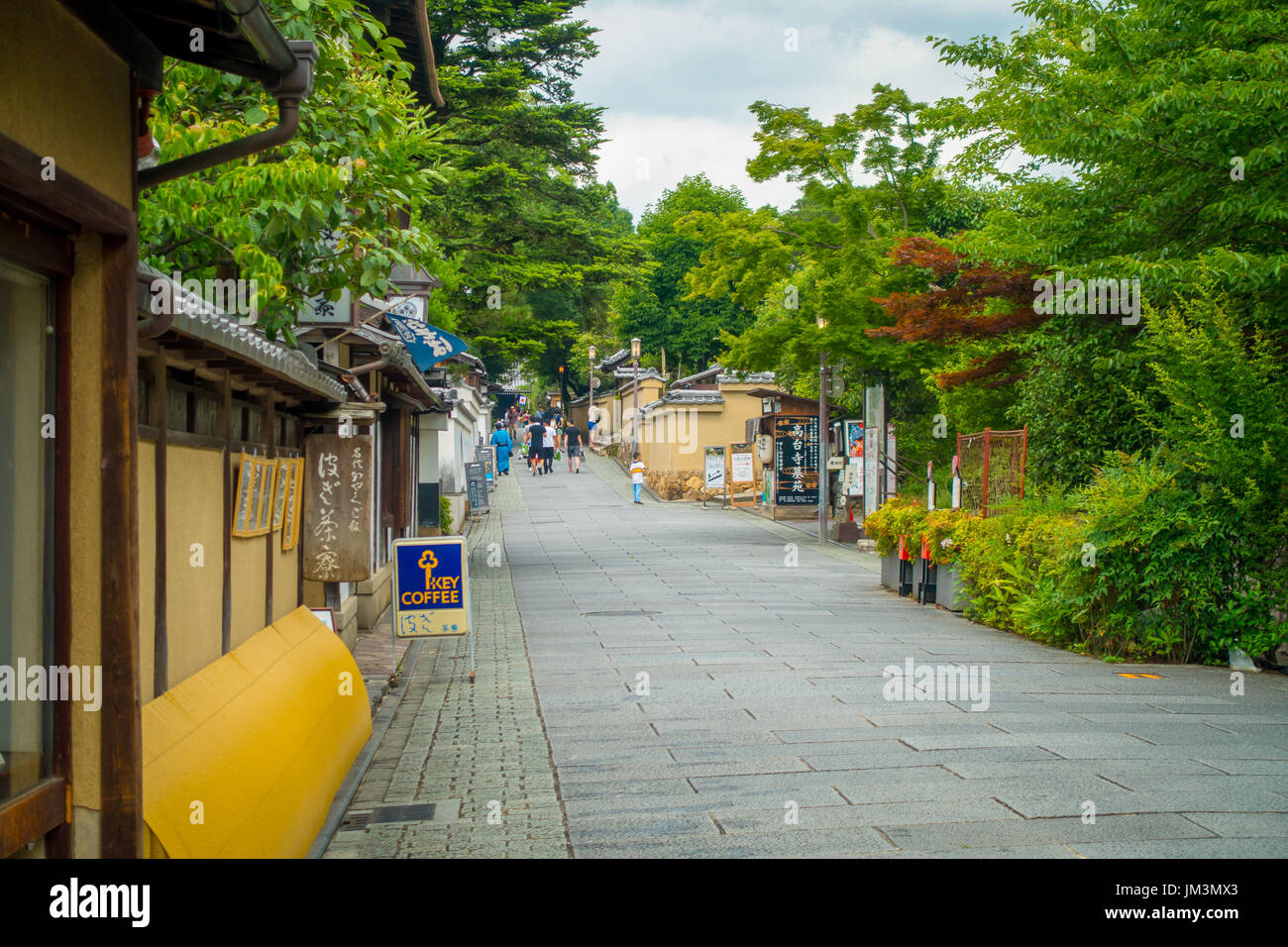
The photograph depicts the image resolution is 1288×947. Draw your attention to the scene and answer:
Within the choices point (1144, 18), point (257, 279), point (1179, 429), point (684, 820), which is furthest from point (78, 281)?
point (1144, 18)

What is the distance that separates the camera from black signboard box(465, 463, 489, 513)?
3331 centimetres

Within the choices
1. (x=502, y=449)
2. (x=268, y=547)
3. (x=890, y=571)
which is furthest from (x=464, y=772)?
(x=502, y=449)

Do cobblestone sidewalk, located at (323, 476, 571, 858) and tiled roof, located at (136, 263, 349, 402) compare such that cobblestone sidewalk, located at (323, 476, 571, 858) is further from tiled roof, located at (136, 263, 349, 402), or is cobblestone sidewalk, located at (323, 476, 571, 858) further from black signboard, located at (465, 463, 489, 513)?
black signboard, located at (465, 463, 489, 513)

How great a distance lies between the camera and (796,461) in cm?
3222

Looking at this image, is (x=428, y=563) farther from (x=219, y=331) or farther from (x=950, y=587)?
(x=950, y=587)

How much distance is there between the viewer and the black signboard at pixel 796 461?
31953mm

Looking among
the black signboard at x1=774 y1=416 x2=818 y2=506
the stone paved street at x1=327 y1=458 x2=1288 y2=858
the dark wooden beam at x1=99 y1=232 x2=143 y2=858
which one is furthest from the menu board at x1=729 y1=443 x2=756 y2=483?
the dark wooden beam at x1=99 y1=232 x2=143 y2=858

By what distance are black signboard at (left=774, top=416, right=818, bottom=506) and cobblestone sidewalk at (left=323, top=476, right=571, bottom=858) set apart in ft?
64.6

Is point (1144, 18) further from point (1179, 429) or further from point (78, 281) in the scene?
point (78, 281)

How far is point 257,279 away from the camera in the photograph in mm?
7285

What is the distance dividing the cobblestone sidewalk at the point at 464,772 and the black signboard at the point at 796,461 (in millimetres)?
19700

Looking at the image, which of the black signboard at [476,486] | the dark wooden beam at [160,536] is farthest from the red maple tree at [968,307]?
the black signboard at [476,486]

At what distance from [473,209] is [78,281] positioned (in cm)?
1987

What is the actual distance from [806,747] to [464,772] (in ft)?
7.57
